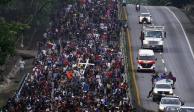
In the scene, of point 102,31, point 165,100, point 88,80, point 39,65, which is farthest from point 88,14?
point 165,100

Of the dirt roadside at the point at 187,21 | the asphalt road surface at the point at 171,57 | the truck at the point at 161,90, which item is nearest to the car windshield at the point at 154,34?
the asphalt road surface at the point at 171,57

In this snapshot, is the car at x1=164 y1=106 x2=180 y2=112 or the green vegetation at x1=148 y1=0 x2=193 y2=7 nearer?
the car at x1=164 y1=106 x2=180 y2=112

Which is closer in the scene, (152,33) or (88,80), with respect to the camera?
(88,80)

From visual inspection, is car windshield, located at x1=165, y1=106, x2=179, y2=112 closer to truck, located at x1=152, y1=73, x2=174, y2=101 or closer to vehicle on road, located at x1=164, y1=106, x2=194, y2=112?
vehicle on road, located at x1=164, y1=106, x2=194, y2=112

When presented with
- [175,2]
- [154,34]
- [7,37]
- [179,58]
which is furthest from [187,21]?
[7,37]

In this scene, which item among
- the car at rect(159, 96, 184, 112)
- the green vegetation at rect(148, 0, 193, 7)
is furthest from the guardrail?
the green vegetation at rect(148, 0, 193, 7)

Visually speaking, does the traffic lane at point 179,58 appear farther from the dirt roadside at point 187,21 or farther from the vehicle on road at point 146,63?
the vehicle on road at point 146,63

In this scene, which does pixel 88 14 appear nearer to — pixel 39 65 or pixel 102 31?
pixel 102 31
